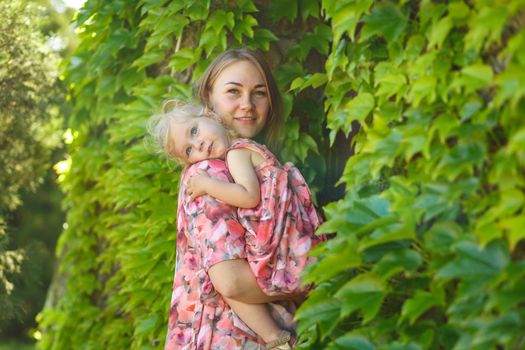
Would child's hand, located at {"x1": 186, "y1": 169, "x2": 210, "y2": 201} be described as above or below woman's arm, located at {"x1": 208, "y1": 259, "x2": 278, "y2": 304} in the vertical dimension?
above

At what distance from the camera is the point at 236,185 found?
9.11 ft

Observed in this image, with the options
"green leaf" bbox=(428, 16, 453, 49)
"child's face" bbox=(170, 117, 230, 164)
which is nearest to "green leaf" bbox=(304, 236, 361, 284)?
"green leaf" bbox=(428, 16, 453, 49)

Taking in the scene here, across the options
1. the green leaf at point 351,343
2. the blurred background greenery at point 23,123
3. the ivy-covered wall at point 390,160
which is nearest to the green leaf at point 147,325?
the ivy-covered wall at point 390,160

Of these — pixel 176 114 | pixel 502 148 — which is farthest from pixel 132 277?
pixel 502 148

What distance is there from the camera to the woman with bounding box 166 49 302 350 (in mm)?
2783

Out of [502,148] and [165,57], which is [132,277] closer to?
[165,57]

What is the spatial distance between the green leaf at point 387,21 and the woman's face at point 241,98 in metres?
0.80

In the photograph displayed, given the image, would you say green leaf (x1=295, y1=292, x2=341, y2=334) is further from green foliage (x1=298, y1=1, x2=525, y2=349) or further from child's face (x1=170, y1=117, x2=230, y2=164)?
child's face (x1=170, y1=117, x2=230, y2=164)

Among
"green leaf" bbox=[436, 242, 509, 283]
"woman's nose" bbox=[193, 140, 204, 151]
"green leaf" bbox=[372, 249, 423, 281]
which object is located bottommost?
"green leaf" bbox=[372, 249, 423, 281]

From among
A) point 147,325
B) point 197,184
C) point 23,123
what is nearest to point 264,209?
point 197,184

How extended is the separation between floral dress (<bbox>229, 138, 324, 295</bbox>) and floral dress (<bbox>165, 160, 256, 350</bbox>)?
6cm

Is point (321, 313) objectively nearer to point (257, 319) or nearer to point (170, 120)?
point (257, 319)

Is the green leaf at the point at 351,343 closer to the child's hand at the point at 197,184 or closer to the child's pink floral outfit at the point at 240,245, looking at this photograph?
the child's pink floral outfit at the point at 240,245

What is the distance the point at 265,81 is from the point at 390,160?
3.33 feet
